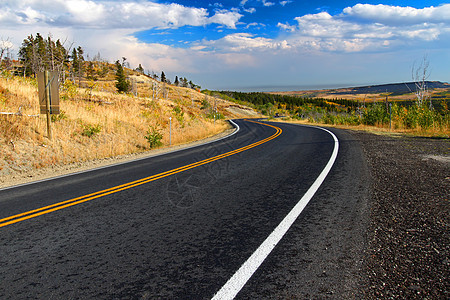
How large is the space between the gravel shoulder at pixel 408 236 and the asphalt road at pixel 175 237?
0.18 m

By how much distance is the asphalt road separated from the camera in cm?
248

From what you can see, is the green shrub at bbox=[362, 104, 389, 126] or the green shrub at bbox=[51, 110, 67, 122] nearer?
the green shrub at bbox=[51, 110, 67, 122]

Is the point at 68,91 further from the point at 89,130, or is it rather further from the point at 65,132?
the point at 65,132

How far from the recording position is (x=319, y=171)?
7234 millimetres

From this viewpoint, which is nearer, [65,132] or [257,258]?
[257,258]

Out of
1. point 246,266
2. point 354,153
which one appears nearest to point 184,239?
point 246,266

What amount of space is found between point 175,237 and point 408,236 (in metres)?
2.95

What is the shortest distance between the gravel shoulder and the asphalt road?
18cm

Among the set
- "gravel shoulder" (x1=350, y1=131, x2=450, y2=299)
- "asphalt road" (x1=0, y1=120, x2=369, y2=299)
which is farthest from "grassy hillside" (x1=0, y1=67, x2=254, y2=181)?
"gravel shoulder" (x1=350, y1=131, x2=450, y2=299)

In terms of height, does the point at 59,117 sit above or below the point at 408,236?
above

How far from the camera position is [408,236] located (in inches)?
133

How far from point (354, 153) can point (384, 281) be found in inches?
333

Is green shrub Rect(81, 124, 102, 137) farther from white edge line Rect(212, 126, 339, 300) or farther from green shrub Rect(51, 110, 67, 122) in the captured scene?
white edge line Rect(212, 126, 339, 300)

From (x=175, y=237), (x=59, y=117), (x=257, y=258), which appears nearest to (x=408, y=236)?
(x=257, y=258)
